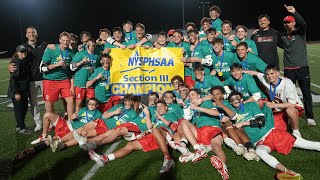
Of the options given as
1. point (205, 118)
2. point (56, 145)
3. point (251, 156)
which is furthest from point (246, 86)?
point (56, 145)

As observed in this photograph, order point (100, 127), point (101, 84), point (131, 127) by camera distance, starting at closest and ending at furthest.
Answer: point (131, 127), point (100, 127), point (101, 84)

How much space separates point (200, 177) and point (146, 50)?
366 centimetres

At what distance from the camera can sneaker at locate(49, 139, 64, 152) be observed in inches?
193

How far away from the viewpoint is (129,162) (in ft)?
14.9

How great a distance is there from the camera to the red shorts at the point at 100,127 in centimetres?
538

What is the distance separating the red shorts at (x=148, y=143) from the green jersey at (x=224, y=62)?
193 centimetres

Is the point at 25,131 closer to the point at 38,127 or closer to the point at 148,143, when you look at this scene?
the point at 38,127

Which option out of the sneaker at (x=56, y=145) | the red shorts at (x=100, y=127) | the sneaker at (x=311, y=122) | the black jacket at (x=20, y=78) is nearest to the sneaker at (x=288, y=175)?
the sneaker at (x=311, y=122)

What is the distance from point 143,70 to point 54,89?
1908 millimetres

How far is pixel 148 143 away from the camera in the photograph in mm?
5012

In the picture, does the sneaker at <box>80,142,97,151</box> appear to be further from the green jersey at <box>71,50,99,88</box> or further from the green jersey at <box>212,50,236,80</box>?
the green jersey at <box>212,50,236,80</box>

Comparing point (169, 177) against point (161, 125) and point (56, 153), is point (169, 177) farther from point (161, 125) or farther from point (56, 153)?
point (56, 153)

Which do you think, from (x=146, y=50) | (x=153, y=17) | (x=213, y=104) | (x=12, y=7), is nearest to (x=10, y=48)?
(x=12, y=7)

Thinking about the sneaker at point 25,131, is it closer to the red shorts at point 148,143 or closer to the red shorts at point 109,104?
the red shorts at point 109,104
